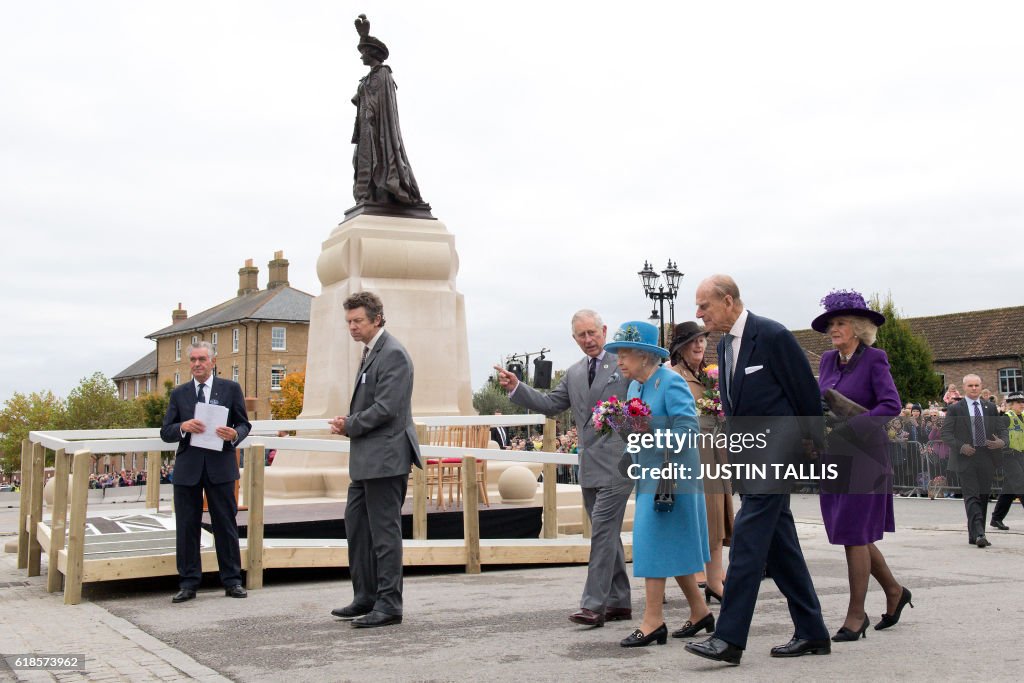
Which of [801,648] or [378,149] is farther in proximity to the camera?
[378,149]

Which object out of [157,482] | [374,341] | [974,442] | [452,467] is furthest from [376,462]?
[974,442]

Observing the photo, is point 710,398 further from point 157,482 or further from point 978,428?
point 157,482

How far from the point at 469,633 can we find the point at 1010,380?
52.1 meters

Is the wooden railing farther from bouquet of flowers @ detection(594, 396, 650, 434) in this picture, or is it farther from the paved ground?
bouquet of flowers @ detection(594, 396, 650, 434)

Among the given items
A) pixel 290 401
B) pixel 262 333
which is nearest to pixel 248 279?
pixel 262 333

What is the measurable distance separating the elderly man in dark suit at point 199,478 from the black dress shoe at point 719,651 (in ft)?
14.4

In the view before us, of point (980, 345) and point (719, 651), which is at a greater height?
point (980, 345)

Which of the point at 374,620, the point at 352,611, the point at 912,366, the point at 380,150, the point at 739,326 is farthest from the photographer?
the point at 912,366

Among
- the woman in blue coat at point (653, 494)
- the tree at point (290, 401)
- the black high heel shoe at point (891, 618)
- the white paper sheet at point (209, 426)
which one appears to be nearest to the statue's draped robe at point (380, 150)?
the white paper sheet at point (209, 426)

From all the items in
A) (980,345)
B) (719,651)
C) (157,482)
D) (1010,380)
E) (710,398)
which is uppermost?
(980,345)

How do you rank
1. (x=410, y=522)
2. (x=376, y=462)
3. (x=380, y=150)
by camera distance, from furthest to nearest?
(x=380, y=150)
(x=410, y=522)
(x=376, y=462)

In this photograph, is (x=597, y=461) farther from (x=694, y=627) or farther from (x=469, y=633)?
(x=469, y=633)

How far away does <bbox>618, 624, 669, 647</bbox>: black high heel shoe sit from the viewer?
18.4ft

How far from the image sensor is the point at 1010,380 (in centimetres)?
5181
